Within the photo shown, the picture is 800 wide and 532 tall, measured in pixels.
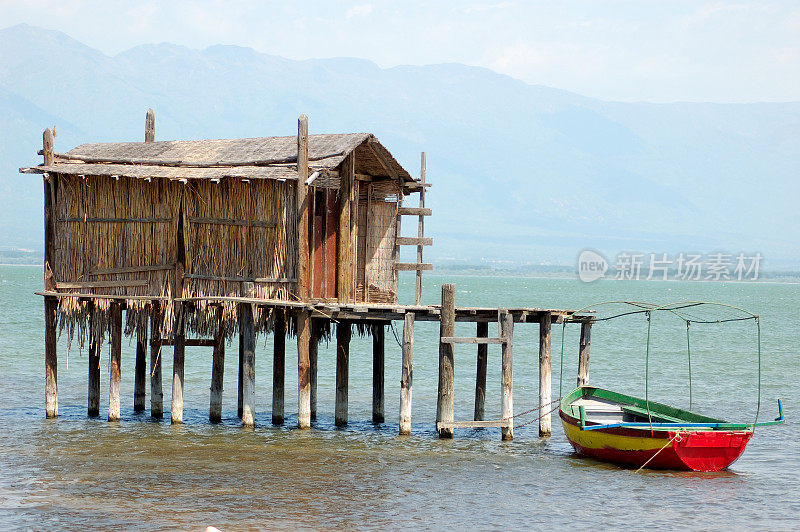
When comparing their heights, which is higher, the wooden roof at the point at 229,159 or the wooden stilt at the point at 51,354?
the wooden roof at the point at 229,159

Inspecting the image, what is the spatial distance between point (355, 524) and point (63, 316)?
33.2 ft

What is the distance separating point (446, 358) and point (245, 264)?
4.71 m

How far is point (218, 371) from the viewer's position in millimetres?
22188

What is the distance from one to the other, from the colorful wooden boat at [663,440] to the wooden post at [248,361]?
680cm

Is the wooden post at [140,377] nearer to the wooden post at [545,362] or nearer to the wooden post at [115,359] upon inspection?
the wooden post at [115,359]

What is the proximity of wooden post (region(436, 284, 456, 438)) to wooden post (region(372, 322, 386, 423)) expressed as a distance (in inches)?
112

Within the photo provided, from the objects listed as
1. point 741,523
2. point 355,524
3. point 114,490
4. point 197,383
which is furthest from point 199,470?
point 197,383

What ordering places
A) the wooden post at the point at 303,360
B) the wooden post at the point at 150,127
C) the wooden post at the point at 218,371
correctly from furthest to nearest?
the wooden post at the point at 150,127 < the wooden post at the point at 218,371 < the wooden post at the point at 303,360

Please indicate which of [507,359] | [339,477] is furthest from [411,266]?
[339,477]

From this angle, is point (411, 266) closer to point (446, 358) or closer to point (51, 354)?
point (446, 358)

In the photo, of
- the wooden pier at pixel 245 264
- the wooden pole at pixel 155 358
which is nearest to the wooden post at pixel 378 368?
the wooden pier at pixel 245 264

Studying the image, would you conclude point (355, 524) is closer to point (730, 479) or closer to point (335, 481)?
point (335, 481)

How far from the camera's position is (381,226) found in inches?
915

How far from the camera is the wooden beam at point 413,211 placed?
23047 millimetres
